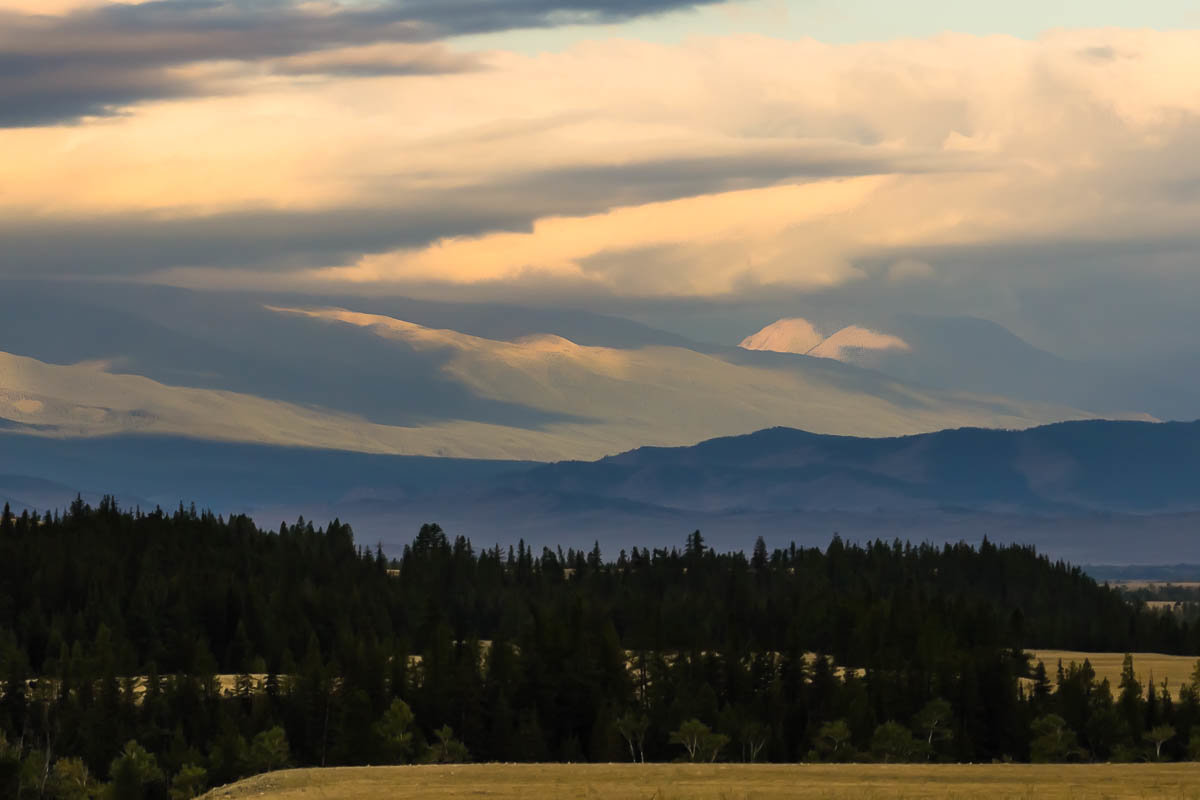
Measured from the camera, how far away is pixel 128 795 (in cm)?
14200

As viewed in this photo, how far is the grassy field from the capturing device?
79125 mm

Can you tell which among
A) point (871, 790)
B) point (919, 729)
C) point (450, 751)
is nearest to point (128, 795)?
point (450, 751)

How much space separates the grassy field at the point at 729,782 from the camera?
7912 centimetres

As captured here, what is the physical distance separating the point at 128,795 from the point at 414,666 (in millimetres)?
51204

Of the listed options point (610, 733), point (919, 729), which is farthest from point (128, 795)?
point (919, 729)

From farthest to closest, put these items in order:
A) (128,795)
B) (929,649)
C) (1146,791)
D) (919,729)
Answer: (929,649), (919,729), (128,795), (1146,791)

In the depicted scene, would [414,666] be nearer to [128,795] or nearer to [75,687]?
[75,687]

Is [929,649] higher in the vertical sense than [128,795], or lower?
higher

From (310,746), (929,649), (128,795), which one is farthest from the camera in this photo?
(929,649)

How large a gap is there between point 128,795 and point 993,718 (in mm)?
73065

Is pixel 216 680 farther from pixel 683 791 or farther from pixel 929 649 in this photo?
pixel 683 791

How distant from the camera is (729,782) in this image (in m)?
83.8

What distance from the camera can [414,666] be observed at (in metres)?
191

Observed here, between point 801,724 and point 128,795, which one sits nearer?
point 128,795
